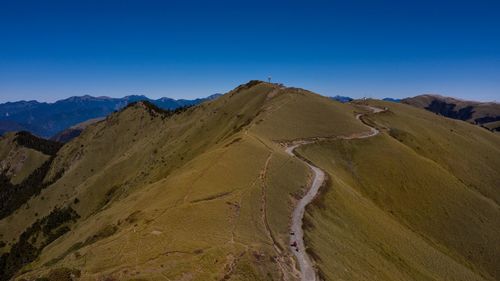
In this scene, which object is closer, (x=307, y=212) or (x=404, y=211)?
(x=307, y=212)

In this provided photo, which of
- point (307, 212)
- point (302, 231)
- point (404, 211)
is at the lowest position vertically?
point (404, 211)

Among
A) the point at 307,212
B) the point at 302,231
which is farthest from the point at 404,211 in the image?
the point at 302,231

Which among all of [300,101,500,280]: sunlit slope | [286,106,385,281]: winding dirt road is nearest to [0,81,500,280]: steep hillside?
[300,101,500,280]: sunlit slope

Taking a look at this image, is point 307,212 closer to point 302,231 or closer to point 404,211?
point 302,231

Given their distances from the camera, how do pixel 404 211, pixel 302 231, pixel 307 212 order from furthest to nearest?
pixel 404 211 < pixel 307 212 < pixel 302 231

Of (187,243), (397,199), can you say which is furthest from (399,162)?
(187,243)

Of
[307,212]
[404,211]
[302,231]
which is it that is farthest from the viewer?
[404,211]

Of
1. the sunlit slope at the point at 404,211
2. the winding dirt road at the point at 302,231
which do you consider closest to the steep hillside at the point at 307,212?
the sunlit slope at the point at 404,211
